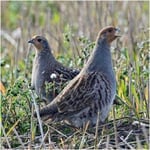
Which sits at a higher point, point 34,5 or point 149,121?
point 34,5

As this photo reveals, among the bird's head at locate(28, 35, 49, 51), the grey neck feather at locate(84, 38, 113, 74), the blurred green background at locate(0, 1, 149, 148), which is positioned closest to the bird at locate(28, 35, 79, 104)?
the bird's head at locate(28, 35, 49, 51)

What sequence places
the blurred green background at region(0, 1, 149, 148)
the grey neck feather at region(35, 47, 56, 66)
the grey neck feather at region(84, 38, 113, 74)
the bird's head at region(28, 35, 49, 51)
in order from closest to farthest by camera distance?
the blurred green background at region(0, 1, 149, 148) < the grey neck feather at region(84, 38, 113, 74) < the grey neck feather at region(35, 47, 56, 66) < the bird's head at region(28, 35, 49, 51)

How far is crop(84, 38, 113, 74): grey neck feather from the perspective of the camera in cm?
619

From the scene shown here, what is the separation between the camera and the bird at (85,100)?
19.7 ft

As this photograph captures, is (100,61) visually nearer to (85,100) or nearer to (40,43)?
(85,100)

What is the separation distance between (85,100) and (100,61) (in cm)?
39

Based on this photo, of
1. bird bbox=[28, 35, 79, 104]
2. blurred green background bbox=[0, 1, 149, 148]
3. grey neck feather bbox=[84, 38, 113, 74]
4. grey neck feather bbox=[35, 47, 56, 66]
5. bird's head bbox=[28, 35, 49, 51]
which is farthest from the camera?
bird's head bbox=[28, 35, 49, 51]

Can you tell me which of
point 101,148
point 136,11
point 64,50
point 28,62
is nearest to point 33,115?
point 101,148

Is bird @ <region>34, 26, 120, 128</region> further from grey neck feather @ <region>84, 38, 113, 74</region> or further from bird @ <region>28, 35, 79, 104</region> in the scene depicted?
bird @ <region>28, 35, 79, 104</region>

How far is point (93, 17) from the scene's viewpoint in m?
9.77

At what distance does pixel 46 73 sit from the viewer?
6.99 metres

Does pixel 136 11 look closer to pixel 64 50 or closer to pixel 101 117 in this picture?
pixel 64 50

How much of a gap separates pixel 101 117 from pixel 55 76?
80 centimetres

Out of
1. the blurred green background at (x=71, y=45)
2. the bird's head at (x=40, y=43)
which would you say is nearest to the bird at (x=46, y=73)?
the bird's head at (x=40, y=43)
